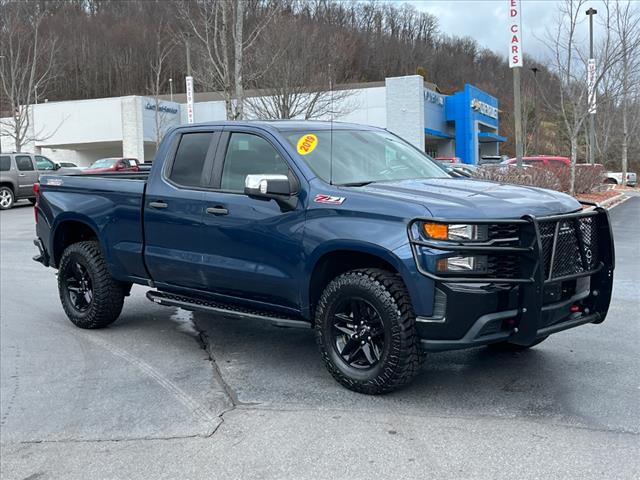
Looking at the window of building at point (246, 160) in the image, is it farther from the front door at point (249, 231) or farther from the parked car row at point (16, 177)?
the parked car row at point (16, 177)

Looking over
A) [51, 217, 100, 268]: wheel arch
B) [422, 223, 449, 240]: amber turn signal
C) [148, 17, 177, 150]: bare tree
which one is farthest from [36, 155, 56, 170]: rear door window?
[422, 223, 449, 240]: amber turn signal

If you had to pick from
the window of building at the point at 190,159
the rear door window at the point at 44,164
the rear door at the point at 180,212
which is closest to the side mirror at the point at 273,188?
the rear door at the point at 180,212

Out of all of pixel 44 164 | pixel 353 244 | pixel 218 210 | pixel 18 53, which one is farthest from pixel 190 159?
pixel 18 53

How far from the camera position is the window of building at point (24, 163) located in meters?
23.3

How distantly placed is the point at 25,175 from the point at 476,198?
72.1 ft

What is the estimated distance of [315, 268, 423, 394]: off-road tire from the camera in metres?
4.39

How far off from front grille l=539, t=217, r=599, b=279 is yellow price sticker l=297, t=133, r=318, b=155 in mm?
1839

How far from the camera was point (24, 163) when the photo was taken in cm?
2348

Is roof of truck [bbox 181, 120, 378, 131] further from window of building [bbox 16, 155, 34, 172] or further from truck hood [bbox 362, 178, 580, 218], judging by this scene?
window of building [bbox 16, 155, 34, 172]

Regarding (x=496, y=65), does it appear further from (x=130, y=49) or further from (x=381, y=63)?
(x=130, y=49)

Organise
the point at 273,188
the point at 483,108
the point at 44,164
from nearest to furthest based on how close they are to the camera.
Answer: the point at 273,188 → the point at 44,164 → the point at 483,108

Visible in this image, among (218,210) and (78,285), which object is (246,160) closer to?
(218,210)

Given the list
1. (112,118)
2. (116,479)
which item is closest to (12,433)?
(116,479)

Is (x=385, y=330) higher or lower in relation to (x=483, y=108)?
lower
